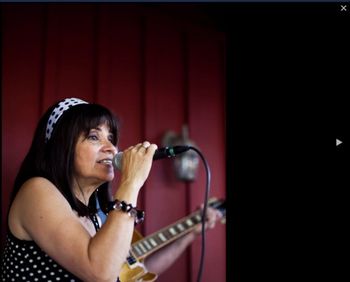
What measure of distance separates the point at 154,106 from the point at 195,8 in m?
0.56

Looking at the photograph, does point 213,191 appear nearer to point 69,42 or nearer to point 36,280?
point 69,42

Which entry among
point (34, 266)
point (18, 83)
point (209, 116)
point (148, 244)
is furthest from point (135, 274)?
point (209, 116)

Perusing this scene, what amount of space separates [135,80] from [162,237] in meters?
0.79

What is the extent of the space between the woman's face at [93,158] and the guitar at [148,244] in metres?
0.48

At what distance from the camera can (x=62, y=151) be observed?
3.46 feet

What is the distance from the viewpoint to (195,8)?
218 cm

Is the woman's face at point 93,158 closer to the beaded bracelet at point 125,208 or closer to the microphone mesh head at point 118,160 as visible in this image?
the microphone mesh head at point 118,160

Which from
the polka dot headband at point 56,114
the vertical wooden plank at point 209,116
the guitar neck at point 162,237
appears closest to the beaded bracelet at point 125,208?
the polka dot headband at point 56,114

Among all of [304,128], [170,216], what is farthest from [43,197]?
[170,216]

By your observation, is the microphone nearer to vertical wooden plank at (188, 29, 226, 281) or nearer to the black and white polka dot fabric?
the black and white polka dot fabric

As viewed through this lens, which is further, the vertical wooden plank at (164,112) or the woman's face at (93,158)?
the vertical wooden plank at (164,112)

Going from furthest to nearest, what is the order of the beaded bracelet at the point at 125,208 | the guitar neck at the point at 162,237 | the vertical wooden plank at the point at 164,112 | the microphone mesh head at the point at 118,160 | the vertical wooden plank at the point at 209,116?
the vertical wooden plank at the point at 209,116
the vertical wooden plank at the point at 164,112
the guitar neck at the point at 162,237
the microphone mesh head at the point at 118,160
the beaded bracelet at the point at 125,208

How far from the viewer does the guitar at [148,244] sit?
1.46 m

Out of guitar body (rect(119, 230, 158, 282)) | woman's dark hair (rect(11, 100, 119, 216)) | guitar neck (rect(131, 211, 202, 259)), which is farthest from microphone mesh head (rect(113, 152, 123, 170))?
guitar neck (rect(131, 211, 202, 259))
